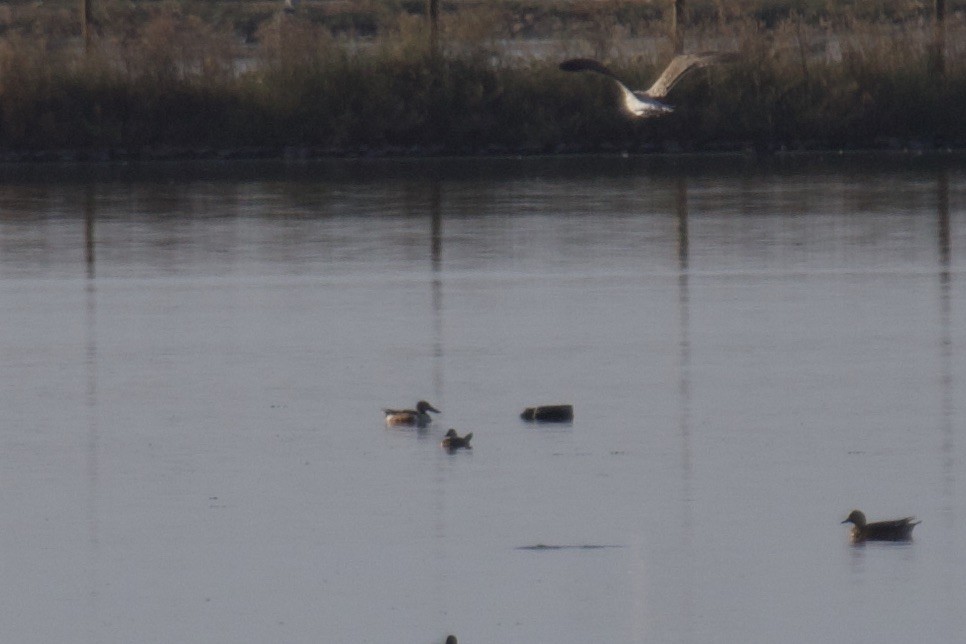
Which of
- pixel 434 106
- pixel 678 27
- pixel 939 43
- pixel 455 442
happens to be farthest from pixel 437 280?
pixel 939 43

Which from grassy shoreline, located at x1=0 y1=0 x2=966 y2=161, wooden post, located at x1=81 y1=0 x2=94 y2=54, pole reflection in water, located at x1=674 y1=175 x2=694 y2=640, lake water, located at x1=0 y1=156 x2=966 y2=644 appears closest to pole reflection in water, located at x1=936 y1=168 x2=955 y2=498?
lake water, located at x1=0 y1=156 x2=966 y2=644

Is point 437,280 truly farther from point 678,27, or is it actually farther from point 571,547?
point 678,27

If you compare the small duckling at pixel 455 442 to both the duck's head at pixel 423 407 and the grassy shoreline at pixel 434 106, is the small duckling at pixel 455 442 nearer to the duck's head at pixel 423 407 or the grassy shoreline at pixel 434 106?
the duck's head at pixel 423 407

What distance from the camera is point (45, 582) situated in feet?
23.7

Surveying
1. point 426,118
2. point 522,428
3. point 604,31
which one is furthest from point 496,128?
point 522,428

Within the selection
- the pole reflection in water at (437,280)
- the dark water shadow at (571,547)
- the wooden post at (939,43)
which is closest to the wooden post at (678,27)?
the wooden post at (939,43)

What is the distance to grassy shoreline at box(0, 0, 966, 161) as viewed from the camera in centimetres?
2583

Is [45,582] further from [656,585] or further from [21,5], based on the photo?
[21,5]

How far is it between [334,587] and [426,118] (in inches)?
762

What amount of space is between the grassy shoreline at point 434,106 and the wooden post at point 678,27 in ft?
0.81

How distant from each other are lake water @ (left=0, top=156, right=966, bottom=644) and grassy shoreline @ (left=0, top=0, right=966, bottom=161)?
22.9 ft

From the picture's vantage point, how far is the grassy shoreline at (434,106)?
25828 mm

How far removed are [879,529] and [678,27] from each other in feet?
62.7

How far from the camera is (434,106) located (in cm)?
2620
